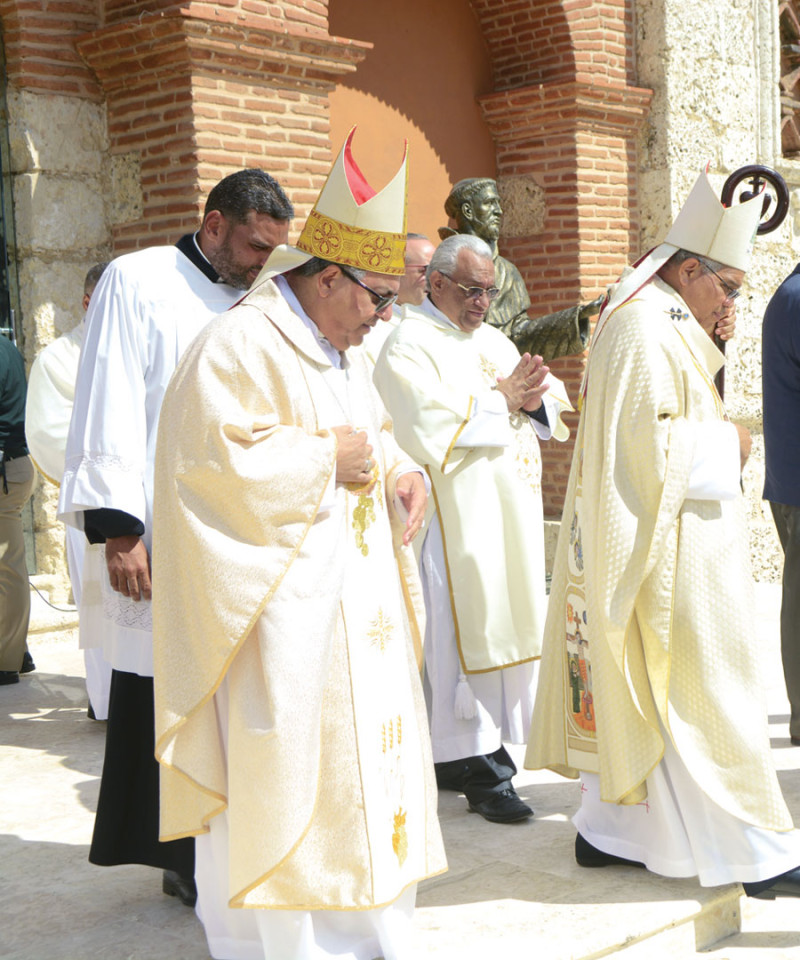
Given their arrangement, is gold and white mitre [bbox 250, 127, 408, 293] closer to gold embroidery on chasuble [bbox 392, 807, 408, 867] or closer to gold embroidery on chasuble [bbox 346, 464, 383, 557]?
gold embroidery on chasuble [bbox 346, 464, 383, 557]

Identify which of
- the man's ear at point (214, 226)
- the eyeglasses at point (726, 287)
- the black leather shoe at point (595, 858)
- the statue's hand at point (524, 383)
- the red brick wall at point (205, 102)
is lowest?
the black leather shoe at point (595, 858)

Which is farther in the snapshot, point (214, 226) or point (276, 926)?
point (214, 226)

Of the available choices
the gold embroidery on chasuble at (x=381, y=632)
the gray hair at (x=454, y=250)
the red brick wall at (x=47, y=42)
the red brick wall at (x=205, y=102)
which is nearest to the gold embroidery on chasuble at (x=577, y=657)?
the gold embroidery on chasuble at (x=381, y=632)

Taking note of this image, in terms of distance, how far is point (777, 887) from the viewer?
3709 millimetres

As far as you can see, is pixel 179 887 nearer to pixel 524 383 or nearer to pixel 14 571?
pixel 524 383

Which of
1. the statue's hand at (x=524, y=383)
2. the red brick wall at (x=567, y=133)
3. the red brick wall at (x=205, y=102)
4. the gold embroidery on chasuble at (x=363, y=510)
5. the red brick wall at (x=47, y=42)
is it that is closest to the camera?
the gold embroidery on chasuble at (x=363, y=510)

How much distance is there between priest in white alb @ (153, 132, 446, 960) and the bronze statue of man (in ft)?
10.8

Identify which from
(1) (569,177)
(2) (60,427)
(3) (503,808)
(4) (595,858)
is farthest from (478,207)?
(4) (595,858)

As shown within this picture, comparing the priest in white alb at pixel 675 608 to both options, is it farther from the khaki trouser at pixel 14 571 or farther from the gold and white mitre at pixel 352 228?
the khaki trouser at pixel 14 571

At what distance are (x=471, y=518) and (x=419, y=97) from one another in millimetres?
5165

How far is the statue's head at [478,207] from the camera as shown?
6.74 m

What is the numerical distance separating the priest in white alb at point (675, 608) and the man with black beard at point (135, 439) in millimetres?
1076

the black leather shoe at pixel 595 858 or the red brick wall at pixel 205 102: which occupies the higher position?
the red brick wall at pixel 205 102

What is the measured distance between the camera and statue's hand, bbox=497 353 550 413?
4504 mm
